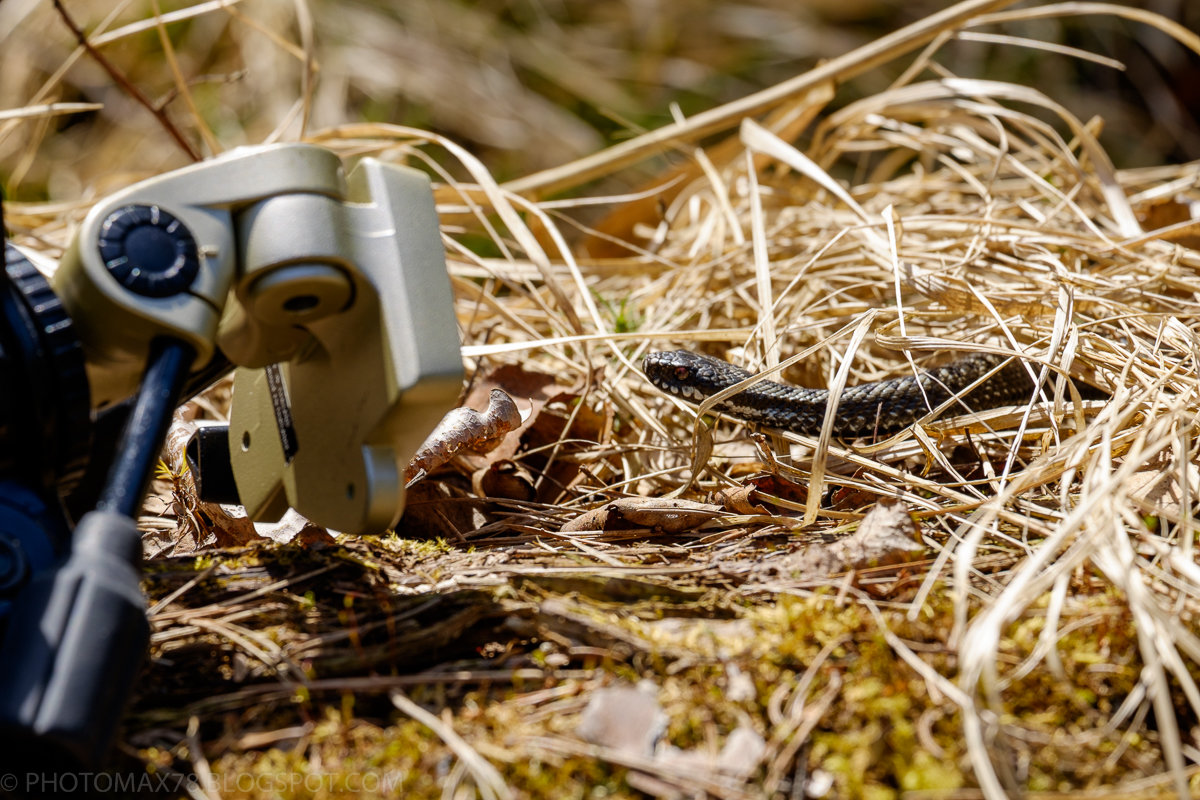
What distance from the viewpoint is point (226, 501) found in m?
1.82

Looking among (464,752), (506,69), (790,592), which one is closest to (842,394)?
(790,592)

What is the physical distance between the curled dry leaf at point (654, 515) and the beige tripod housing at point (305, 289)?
0.69 metres

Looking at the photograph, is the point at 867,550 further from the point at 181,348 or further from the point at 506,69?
the point at 506,69

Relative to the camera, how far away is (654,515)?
204cm

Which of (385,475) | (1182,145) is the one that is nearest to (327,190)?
(385,475)

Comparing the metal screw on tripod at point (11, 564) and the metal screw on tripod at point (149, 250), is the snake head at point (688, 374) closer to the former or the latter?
the metal screw on tripod at point (149, 250)

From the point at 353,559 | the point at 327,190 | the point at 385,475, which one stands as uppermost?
the point at 327,190

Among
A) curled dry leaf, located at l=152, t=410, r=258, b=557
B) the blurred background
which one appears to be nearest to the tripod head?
curled dry leaf, located at l=152, t=410, r=258, b=557

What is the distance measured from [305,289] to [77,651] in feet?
1.89

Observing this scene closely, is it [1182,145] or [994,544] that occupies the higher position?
[994,544]

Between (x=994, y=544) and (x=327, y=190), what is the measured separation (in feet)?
4.45

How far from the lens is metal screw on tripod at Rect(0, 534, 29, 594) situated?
125 cm

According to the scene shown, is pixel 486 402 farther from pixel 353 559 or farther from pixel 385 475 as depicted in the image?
pixel 385 475

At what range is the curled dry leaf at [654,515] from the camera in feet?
6.66
